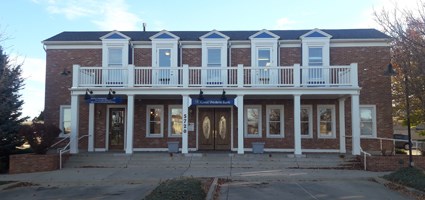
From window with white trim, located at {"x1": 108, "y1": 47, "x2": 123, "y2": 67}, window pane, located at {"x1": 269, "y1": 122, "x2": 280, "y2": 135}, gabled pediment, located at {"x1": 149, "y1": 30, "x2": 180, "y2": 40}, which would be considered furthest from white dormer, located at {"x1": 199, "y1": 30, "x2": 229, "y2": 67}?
window with white trim, located at {"x1": 108, "y1": 47, "x2": 123, "y2": 67}

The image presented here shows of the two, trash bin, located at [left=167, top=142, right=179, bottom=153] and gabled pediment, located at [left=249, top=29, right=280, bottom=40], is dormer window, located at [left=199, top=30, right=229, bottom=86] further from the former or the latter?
trash bin, located at [left=167, top=142, right=179, bottom=153]

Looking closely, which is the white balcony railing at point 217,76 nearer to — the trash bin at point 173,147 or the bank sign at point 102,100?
the bank sign at point 102,100

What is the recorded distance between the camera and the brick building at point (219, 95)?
67.9ft

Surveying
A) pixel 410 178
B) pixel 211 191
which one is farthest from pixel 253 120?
pixel 211 191

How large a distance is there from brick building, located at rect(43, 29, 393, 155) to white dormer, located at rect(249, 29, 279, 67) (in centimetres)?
5

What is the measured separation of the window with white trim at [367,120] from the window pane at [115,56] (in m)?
12.5

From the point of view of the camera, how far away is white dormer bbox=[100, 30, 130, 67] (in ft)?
70.5

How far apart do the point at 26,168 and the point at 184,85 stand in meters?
7.41

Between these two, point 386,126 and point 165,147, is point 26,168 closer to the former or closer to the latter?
point 165,147

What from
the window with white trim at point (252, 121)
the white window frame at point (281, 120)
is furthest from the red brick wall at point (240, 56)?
the white window frame at point (281, 120)

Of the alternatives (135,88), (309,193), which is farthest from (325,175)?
(135,88)

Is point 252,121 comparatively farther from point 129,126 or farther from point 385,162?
point 385,162

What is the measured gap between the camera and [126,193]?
11.7m

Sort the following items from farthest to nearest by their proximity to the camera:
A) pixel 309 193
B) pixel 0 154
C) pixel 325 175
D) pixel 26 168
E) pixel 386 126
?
pixel 386 126, pixel 0 154, pixel 26 168, pixel 325 175, pixel 309 193
